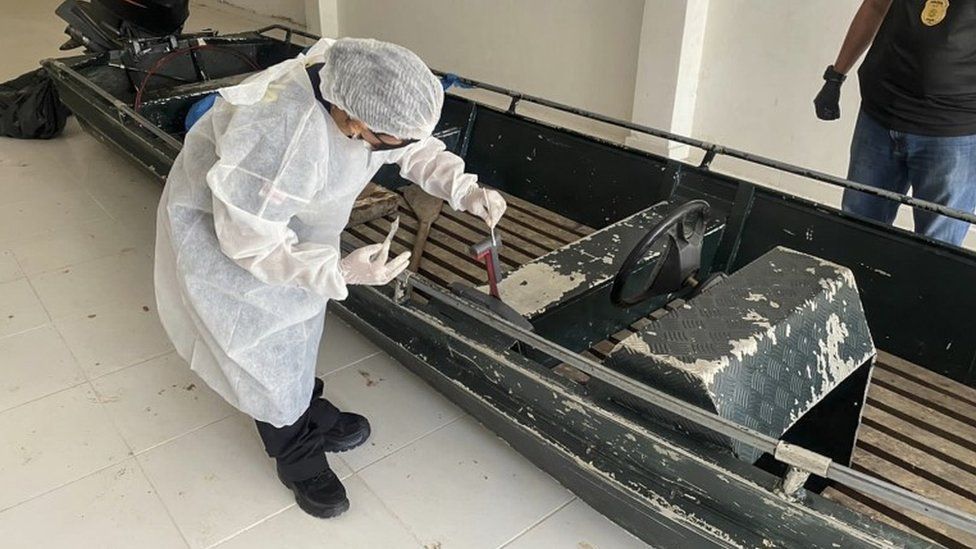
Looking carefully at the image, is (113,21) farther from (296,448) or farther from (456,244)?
(296,448)

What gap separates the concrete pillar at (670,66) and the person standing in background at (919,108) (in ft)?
4.80

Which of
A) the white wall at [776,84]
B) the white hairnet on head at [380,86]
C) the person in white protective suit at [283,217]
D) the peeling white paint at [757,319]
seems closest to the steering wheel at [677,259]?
the peeling white paint at [757,319]

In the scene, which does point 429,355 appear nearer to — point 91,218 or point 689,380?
point 689,380

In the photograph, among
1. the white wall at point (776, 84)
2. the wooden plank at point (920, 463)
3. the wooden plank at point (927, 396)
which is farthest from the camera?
the white wall at point (776, 84)

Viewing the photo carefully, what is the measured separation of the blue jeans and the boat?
0.91ft

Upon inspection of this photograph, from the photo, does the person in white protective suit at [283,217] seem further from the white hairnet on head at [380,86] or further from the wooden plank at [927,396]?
the wooden plank at [927,396]

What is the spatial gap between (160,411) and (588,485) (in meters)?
1.46

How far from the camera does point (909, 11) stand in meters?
2.36

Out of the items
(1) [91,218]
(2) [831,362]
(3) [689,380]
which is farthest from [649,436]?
(1) [91,218]

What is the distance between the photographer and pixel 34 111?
4465 millimetres

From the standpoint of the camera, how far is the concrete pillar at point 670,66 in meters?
4.08

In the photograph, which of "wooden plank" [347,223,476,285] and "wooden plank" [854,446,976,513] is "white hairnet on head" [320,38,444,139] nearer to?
"wooden plank" [347,223,476,285]

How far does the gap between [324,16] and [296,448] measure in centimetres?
544

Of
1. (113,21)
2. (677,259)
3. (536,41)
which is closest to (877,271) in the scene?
(677,259)
